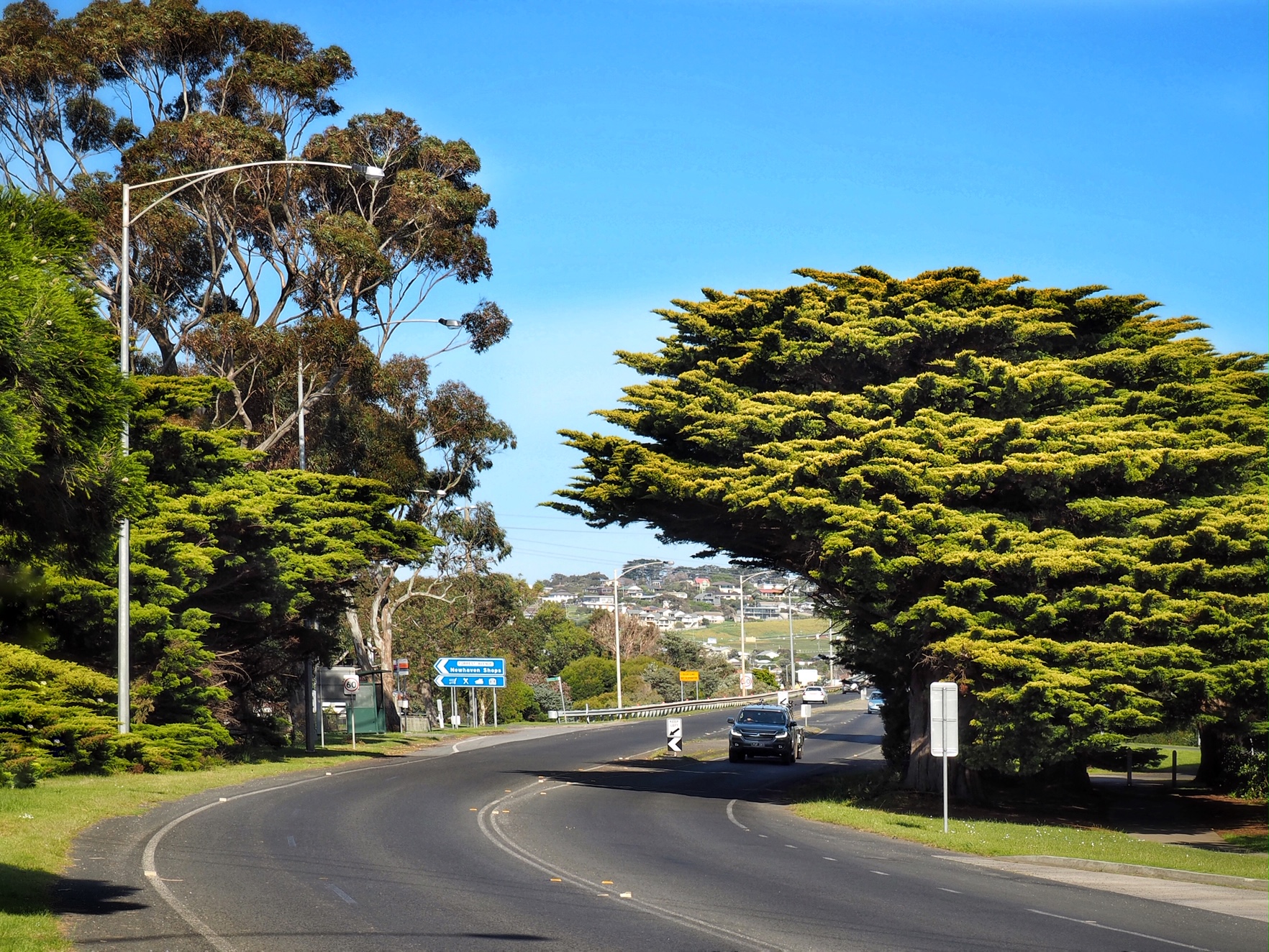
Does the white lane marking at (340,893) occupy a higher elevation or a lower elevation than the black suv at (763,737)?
higher

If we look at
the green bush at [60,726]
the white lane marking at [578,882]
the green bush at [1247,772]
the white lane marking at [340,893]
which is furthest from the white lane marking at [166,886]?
the green bush at [1247,772]

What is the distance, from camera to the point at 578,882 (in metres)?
14.7

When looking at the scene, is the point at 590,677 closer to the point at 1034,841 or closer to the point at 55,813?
the point at 1034,841

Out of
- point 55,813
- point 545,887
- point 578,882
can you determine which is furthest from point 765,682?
point 545,887

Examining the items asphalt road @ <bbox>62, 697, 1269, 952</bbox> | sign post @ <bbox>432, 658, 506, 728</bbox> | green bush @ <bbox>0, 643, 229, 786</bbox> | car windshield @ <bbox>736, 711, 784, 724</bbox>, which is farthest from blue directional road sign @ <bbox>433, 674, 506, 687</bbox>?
asphalt road @ <bbox>62, 697, 1269, 952</bbox>

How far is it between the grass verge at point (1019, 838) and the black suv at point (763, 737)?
13084 mm

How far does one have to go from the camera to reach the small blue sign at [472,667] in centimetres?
5391

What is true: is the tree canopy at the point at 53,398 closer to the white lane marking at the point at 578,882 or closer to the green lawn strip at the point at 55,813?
the green lawn strip at the point at 55,813

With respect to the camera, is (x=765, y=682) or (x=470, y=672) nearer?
(x=470, y=672)

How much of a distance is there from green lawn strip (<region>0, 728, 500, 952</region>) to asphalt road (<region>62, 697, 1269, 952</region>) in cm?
36

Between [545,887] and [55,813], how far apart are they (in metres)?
9.53

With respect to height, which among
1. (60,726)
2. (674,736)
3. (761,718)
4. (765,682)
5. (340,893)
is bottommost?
(765,682)

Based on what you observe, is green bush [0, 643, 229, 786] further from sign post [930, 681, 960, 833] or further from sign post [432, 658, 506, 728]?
sign post [432, 658, 506, 728]

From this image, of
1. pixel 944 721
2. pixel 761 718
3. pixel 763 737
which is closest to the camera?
pixel 944 721
